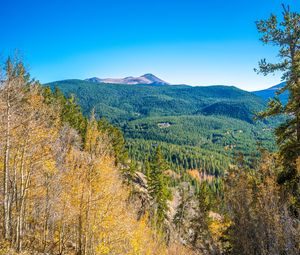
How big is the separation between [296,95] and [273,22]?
485cm

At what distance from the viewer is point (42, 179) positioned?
1722 cm

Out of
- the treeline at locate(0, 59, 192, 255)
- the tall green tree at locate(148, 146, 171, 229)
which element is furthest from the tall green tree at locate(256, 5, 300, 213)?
the tall green tree at locate(148, 146, 171, 229)

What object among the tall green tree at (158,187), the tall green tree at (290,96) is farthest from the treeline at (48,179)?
the tall green tree at (158,187)

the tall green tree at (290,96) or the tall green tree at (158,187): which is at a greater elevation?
the tall green tree at (290,96)

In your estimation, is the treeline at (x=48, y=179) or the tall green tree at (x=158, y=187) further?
the tall green tree at (x=158, y=187)

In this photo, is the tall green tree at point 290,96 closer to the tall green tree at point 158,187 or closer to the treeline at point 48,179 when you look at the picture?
the treeline at point 48,179

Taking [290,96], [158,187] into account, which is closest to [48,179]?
[290,96]

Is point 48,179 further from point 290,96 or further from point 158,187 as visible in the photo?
point 158,187

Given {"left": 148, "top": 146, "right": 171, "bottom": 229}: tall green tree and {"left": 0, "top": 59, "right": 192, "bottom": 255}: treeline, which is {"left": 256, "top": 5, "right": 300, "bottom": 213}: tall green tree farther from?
{"left": 148, "top": 146, "right": 171, "bottom": 229}: tall green tree

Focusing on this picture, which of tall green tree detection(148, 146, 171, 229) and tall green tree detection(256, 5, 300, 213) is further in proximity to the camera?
tall green tree detection(148, 146, 171, 229)

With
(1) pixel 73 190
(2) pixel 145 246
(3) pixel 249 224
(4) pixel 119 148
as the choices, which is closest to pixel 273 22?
(3) pixel 249 224

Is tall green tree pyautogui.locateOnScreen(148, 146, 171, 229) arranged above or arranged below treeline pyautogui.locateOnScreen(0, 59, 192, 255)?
below

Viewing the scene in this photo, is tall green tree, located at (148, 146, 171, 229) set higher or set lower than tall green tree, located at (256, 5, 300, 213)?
lower

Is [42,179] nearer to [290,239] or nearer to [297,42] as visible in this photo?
[290,239]
